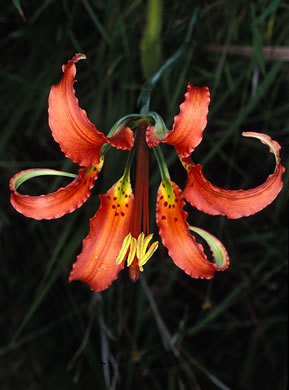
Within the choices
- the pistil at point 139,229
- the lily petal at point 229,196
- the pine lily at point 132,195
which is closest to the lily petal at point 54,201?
the pine lily at point 132,195

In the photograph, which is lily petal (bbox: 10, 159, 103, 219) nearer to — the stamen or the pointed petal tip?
the pointed petal tip

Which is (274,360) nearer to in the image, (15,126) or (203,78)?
(203,78)

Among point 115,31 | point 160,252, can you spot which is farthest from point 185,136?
point 160,252

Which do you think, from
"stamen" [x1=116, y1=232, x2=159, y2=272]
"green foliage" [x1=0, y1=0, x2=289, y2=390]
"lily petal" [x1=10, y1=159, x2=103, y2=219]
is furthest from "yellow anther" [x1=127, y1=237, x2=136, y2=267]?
"green foliage" [x1=0, y1=0, x2=289, y2=390]

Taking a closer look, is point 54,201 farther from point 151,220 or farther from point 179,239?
point 151,220

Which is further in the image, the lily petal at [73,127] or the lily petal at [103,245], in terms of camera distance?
the lily petal at [103,245]

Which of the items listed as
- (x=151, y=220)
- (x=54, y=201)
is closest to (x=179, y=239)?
(x=54, y=201)

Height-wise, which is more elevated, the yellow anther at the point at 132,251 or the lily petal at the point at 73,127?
the lily petal at the point at 73,127

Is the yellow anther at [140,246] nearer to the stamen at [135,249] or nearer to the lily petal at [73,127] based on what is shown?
the stamen at [135,249]
